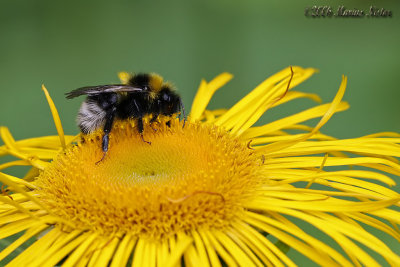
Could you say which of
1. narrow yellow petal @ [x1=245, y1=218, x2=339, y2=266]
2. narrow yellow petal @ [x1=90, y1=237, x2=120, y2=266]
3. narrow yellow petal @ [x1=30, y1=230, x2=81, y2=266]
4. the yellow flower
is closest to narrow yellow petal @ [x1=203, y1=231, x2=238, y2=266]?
the yellow flower

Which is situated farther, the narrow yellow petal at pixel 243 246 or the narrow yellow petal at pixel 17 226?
the narrow yellow petal at pixel 17 226

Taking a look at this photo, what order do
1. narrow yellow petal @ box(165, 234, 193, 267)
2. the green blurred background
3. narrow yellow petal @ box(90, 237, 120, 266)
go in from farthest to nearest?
the green blurred background
narrow yellow petal @ box(90, 237, 120, 266)
narrow yellow petal @ box(165, 234, 193, 267)

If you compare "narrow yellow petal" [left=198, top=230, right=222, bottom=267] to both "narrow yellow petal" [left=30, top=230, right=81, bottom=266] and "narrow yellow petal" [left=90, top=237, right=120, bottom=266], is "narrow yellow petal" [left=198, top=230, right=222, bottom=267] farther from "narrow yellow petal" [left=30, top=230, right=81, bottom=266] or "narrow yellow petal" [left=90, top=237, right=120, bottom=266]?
"narrow yellow petal" [left=30, top=230, right=81, bottom=266]

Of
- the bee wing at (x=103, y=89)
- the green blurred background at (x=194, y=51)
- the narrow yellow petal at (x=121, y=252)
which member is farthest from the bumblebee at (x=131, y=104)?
the green blurred background at (x=194, y=51)

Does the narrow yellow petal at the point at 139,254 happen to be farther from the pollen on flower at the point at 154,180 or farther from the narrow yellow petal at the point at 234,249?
the narrow yellow petal at the point at 234,249

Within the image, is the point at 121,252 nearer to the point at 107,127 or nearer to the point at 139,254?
the point at 139,254

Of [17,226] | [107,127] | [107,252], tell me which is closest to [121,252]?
[107,252]

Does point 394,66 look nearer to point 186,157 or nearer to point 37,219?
point 186,157
